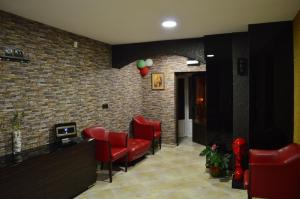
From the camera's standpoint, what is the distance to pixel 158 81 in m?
6.94

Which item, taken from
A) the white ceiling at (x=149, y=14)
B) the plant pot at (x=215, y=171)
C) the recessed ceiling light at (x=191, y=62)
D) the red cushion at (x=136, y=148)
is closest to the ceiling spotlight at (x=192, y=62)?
the recessed ceiling light at (x=191, y=62)

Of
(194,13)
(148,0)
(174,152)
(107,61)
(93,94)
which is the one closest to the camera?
(148,0)

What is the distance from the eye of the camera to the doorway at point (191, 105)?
276 inches

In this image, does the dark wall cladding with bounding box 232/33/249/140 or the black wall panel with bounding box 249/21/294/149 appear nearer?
the black wall panel with bounding box 249/21/294/149

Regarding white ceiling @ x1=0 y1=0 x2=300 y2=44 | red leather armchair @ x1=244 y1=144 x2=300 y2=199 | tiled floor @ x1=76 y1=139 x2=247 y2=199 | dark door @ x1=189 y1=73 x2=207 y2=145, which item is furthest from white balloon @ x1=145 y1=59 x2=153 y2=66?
red leather armchair @ x1=244 y1=144 x2=300 y2=199

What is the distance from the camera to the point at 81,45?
4617 mm

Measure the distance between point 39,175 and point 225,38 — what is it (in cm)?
378

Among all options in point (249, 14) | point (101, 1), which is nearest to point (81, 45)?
point (101, 1)

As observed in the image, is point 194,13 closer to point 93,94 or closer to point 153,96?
point 93,94

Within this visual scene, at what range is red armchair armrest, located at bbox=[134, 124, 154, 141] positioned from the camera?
6.12 m

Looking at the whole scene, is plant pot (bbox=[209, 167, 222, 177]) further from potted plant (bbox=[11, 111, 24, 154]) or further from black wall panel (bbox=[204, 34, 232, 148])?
potted plant (bbox=[11, 111, 24, 154])

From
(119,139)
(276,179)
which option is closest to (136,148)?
(119,139)

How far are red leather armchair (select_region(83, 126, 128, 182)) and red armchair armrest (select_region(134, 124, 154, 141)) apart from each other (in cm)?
143

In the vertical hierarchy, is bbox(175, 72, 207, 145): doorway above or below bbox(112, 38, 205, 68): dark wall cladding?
below
